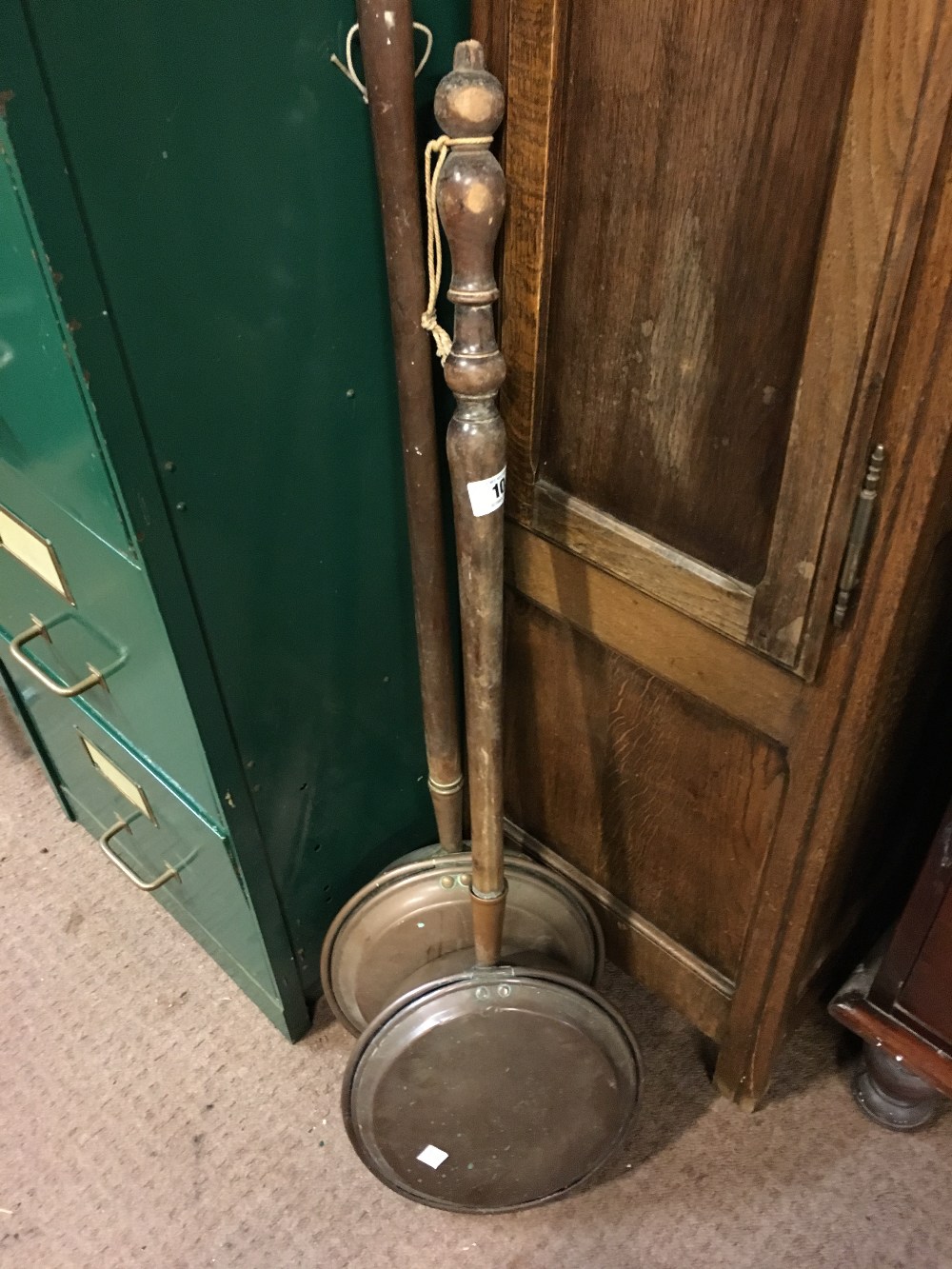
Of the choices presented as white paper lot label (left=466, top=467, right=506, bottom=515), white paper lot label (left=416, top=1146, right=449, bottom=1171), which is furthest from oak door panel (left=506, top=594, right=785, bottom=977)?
white paper lot label (left=416, top=1146, right=449, bottom=1171)

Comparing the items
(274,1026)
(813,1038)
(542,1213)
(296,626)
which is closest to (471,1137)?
(542,1213)

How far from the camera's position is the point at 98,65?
64 cm

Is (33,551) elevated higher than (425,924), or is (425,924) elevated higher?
(33,551)

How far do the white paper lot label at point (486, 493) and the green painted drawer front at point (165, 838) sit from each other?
19.1 inches

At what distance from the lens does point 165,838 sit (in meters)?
1.27

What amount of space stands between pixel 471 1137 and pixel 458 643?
574 millimetres

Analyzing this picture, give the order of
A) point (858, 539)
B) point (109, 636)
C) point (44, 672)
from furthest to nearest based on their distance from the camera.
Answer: point (44, 672)
point (109, 636)
point (858, 539)

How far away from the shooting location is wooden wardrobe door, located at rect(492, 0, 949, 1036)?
25.8 inches

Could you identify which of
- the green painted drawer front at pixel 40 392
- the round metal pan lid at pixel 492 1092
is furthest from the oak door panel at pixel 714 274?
the round metal pan lid at pixel 492 1092

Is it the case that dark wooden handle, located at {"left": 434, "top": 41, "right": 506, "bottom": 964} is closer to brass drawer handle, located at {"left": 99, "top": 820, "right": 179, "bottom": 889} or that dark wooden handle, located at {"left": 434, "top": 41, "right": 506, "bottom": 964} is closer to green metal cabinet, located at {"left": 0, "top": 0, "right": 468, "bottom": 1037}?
green metal cabinet, located at {"left": 0, "top": 0, "right": 468, "bottom": 1037}

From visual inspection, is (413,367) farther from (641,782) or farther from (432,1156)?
(432,1156)

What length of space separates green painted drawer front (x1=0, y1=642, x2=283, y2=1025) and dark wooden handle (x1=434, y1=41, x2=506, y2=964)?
297 mm

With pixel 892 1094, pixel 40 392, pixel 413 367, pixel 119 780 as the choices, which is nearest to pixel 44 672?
pixel 119 780

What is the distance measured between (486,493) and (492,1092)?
69 cm
